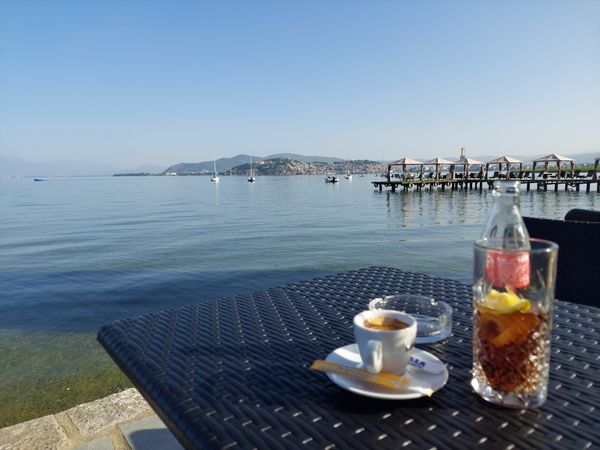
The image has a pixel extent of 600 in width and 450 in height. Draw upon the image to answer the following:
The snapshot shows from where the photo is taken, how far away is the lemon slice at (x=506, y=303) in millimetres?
621

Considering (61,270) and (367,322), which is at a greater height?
(367,322)

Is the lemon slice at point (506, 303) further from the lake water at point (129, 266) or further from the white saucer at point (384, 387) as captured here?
the lake water at point (129, 266)

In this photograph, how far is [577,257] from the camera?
1564 millimetres

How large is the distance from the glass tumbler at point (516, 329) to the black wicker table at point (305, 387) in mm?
41

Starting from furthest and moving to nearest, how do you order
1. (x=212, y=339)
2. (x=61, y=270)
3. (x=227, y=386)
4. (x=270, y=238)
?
(x=270, y=238), (x=61, y=270), (x=212, y=339), (x=227, y=386)

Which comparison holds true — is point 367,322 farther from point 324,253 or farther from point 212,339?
point 324,253

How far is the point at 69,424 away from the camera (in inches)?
72.0

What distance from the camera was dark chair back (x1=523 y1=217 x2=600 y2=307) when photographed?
1518 millimetres

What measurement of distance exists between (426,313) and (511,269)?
441mm

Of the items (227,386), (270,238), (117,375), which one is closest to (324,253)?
(270,238)

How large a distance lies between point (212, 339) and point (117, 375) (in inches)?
116

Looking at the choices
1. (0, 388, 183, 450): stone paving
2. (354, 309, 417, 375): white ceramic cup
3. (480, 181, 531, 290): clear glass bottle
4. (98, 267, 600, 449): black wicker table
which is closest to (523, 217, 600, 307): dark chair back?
(98, 267, 600, 449): black wicker table

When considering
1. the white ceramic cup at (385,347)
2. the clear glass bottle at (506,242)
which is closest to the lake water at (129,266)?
the white ceramic cup at (385,347)

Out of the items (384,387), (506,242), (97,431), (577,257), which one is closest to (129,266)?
(97,431)
